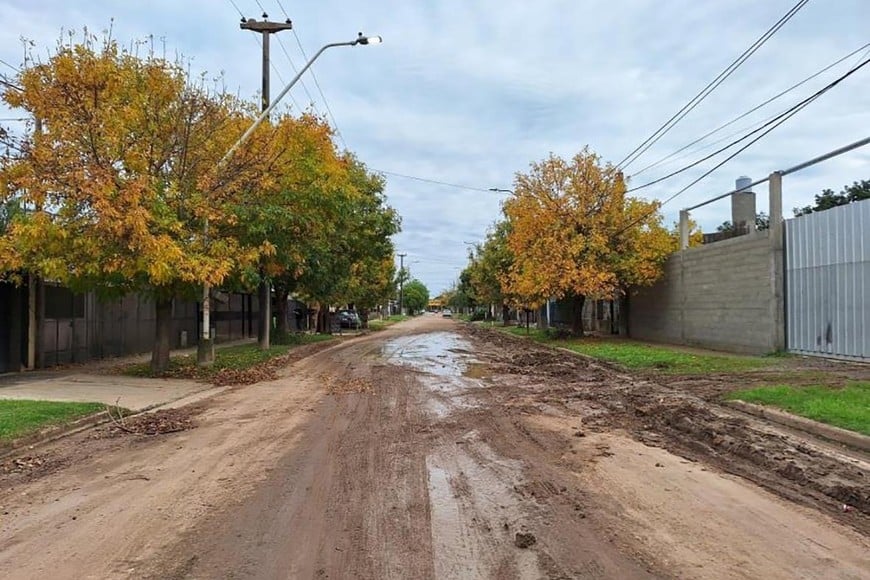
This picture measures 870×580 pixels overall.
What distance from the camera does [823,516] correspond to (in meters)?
6.20

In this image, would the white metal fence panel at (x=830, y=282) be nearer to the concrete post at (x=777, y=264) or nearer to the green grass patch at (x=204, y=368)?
the concrete post at (x=777, y=264)

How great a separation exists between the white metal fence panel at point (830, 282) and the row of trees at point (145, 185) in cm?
1398

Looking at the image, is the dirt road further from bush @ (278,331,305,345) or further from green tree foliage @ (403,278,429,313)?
green tree foliage @ (403,278,429,313)

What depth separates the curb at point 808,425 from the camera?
28.0 ft

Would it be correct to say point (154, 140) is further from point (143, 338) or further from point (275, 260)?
point (143, 338)

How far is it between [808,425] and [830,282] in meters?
10.7

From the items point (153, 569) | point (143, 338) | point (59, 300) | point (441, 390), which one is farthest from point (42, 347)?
point (153, 569)

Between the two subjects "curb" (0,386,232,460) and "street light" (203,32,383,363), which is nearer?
"curb" (0,386,232,460)

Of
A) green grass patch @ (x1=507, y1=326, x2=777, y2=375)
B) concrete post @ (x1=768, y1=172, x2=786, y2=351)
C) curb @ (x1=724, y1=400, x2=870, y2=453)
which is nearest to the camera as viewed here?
curb @ (x1=724, y1=400, x2=870, y2=453)

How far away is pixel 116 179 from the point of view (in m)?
14.9

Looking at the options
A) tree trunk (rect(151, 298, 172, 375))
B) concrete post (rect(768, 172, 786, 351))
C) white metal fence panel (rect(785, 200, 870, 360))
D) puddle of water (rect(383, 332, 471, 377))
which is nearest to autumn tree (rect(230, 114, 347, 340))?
tree trunk (rect(151, 298, 172, 375))

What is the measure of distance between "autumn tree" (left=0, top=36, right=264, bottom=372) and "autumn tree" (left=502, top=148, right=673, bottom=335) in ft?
50.8

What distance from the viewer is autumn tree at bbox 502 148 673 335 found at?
29.3m

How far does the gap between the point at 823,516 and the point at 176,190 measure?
14551 mm
